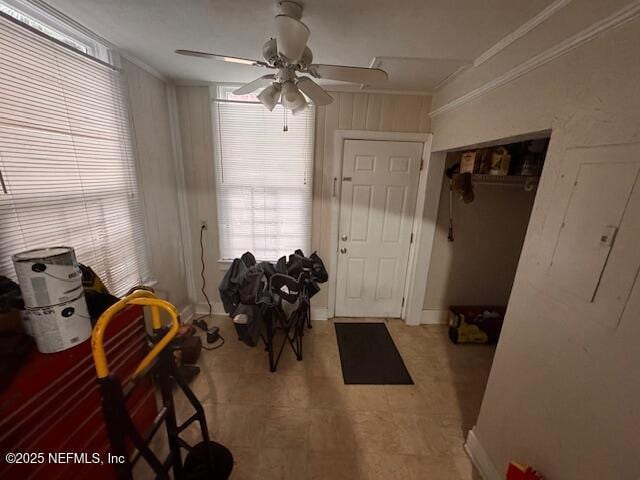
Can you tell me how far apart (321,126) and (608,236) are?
2095 millimetres

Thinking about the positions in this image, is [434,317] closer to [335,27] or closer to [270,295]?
[270,295]

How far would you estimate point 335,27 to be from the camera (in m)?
1.31

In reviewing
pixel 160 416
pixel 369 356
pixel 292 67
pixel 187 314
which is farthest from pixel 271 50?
pixel 187 314

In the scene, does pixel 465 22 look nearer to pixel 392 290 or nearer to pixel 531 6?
pixel 531 6

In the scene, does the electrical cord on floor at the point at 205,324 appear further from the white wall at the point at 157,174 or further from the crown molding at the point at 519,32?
the crown molding at the point at 519,32

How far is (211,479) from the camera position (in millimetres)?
1225

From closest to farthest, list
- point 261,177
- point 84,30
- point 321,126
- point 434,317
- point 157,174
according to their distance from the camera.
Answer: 1. point 84,30
2. point 157,174
3. point 321,126
4. point 261,177
5. point 434,317

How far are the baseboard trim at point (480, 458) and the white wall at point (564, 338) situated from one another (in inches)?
1.5

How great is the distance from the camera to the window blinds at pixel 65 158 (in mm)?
1092

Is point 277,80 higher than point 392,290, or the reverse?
→ point 277,80

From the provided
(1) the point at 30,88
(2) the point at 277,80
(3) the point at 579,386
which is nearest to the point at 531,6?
(2) the point at 277,80

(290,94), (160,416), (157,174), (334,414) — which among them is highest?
(290,94)

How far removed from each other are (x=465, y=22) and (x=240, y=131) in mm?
1866

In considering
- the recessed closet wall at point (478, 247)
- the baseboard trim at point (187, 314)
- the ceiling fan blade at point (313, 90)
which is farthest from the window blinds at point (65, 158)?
the recessed closet wall at point (478, 247)
